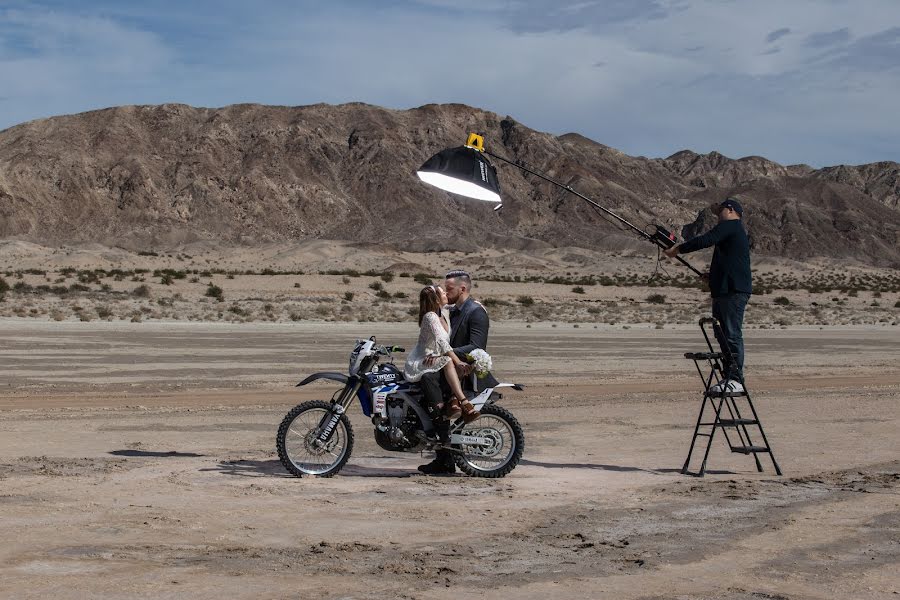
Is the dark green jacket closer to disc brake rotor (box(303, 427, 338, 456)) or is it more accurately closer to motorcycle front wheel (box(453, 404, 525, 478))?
motorcycle front wheel (box(453, 404, 525, 478))

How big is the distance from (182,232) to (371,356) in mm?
112696

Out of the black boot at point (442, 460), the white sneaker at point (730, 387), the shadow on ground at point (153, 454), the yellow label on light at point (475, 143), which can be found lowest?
the shadow on ground at point (153, 454)

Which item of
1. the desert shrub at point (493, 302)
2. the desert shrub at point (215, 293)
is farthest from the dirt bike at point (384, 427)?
the desert shrub at point (215, 293)

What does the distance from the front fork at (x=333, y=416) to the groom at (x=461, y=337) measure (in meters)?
0.60

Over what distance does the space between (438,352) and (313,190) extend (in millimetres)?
121141

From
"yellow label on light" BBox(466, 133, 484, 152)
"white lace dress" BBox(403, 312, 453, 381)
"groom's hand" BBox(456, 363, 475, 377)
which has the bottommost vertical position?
"groom's hand" BBox(456, 363, 475, 377)

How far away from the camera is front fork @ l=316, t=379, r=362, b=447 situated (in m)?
10.4

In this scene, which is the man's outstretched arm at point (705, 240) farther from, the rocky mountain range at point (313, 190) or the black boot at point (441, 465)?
the rocky mountain range at point (313, 190)

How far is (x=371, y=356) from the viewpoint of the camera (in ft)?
34.0

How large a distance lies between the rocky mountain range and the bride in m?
106

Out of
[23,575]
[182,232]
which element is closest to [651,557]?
[23,575]

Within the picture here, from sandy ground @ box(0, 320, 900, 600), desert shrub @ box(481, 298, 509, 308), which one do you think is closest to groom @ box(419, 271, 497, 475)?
sandy ground @ box(0, 320, 900, 600)

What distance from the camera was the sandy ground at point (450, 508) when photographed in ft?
22.7

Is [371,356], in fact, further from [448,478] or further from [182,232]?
[182,232]
